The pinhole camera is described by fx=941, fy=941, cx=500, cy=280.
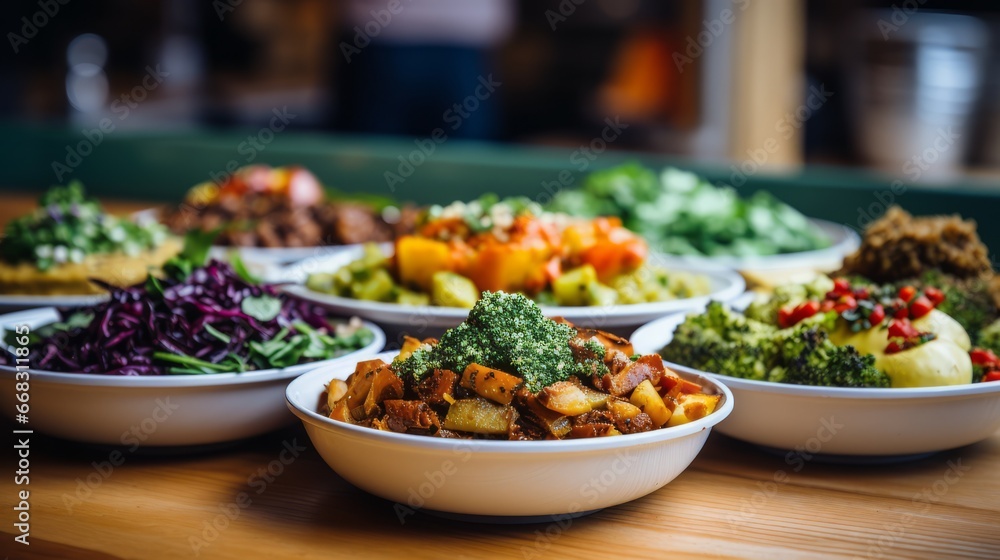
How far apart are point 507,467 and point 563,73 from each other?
8.51 meters

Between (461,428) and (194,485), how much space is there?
49cm

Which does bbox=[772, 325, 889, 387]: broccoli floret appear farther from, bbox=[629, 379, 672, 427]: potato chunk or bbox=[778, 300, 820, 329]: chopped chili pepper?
bbox=[629, 379, 672, 427]: potato chunk

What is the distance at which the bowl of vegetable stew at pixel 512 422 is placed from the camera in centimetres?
120

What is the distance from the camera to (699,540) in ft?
4.19

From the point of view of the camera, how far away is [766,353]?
1.57 metres

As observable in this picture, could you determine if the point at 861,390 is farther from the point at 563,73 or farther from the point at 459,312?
the point at 563,73

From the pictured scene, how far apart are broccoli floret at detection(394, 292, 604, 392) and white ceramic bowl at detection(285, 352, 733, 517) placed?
12 cm

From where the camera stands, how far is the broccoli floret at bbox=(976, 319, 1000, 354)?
175cm

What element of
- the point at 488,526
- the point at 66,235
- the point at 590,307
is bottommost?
the point at 488,526

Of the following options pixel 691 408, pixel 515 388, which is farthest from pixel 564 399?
pixel 691 408

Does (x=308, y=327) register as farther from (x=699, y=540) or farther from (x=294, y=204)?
(x=294, y=204)

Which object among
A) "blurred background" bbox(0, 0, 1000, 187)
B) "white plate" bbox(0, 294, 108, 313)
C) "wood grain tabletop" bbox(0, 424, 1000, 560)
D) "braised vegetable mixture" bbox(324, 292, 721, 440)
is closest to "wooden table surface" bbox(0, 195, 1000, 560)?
"wood grain tabletop" bbox(0, 424, 1000, 560)

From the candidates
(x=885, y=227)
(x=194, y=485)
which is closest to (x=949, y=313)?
(x=885, y=227)

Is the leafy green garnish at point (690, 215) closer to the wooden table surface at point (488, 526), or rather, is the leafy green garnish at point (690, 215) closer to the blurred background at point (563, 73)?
the blurred background at point (563, 73)
